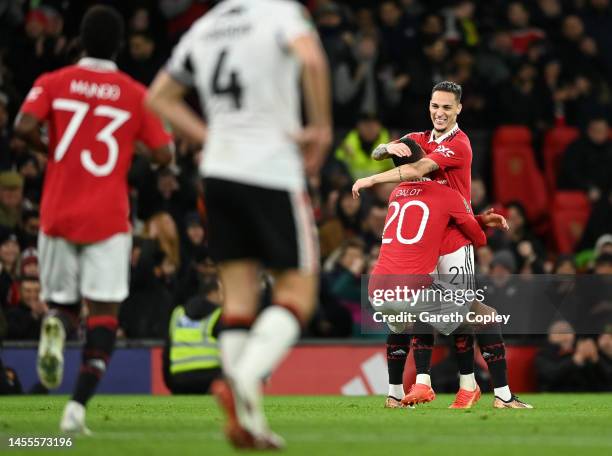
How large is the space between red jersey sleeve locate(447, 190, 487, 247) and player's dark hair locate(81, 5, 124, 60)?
11.1 ft

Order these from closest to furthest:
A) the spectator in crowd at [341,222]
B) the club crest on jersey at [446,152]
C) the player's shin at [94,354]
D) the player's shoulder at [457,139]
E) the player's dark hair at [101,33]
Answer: the player's shin at [94,354] < the player's dark hair at [101,33] < the club crest on jersey at [446,152] < the player's shoulder at [457,139] < the spectator in crowd at [341,222]

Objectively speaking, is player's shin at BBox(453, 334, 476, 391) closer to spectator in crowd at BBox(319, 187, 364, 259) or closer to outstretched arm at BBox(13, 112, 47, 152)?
outstretched arm at BBox(13, 112, 47, 152)

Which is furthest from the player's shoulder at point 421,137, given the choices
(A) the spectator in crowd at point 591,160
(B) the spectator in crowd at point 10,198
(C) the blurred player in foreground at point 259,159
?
(A) the spectator in crowd at point 591,160

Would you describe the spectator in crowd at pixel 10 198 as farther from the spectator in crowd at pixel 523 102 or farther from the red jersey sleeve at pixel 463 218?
the spectator in crowd at pixel 523 102

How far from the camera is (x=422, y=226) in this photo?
404 inches

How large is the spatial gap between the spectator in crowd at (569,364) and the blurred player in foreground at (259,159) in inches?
329

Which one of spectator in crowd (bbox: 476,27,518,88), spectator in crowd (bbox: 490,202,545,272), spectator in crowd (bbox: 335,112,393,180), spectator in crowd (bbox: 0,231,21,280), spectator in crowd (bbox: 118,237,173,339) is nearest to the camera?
spectator in crowd (bbox: 0,231,21,280)

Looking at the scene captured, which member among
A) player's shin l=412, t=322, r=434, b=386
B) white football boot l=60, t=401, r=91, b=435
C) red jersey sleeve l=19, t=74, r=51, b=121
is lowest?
player's shin l=412, t=322, r=434, b=386

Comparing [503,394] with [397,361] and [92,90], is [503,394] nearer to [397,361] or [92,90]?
[397,361]

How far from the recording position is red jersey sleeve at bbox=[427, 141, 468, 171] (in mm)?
10164

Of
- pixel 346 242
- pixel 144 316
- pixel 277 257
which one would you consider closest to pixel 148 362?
pixel 144 316

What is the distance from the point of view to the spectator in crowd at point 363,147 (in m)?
17.5

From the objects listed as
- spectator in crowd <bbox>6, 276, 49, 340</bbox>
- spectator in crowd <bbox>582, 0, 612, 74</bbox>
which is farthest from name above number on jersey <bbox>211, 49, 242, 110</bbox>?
spectator in crowd <bbox>582, 0, 612, 74</bbox>

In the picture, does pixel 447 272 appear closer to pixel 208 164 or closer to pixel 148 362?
pixel 208 164
